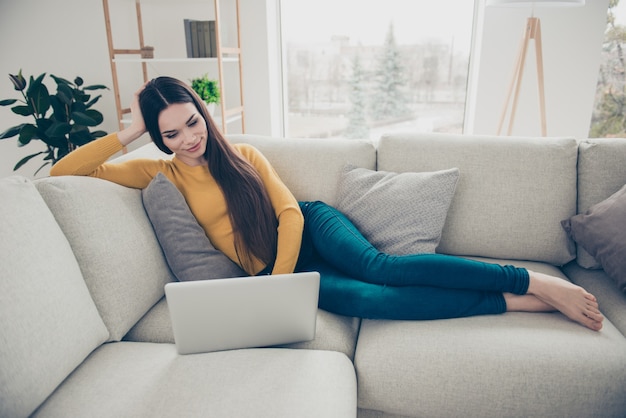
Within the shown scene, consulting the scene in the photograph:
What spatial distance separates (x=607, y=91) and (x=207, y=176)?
98.3 inches

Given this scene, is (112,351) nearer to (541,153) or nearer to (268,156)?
(268,156)

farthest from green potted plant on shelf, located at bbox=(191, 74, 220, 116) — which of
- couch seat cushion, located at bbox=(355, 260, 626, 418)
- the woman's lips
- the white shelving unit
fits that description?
couch seat cushion, located at bbox=(355, 260, 626, 418)

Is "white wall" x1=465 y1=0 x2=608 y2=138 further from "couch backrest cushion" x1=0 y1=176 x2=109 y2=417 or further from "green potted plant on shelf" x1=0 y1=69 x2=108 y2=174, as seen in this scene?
"couch backrest cushion" x1=0 y1=176 x2=109 y2=417

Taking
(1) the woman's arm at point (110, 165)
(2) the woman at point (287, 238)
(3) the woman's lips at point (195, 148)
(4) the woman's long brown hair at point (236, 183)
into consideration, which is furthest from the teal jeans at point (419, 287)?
(1) the woman's arm at point (110, 165)

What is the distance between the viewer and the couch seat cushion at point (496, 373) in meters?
1.07

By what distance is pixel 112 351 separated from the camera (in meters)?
1.13

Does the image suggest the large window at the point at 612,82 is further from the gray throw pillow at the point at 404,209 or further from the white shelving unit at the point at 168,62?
the white shelving unit at the point at 168,62

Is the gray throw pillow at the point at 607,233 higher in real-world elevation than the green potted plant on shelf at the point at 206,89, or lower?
lower

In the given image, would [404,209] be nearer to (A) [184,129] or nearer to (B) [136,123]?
(A) [184,129]

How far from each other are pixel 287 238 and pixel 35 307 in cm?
69

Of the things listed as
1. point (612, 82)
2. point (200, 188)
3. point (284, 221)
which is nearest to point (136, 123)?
point (200, 188)

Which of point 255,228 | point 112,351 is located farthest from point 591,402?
point 112,351

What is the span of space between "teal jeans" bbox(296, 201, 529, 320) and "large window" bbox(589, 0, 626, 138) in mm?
1965

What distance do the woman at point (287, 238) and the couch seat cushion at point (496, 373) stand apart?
3.8 inches
